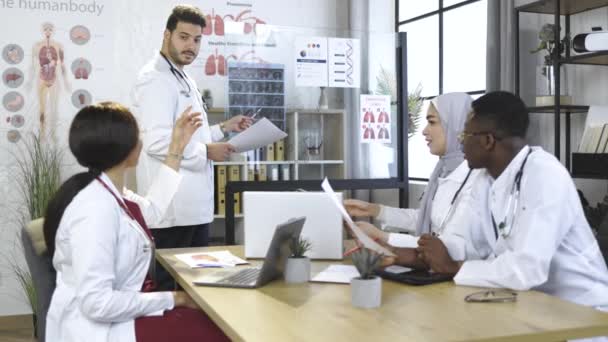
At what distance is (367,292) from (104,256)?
2.28 feet

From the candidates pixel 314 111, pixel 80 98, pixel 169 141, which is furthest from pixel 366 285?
pixel 80 98

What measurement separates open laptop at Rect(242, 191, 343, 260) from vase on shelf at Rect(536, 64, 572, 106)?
1.76 metres

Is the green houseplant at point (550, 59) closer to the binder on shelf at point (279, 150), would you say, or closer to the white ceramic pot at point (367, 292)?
the binder on shelf at point (279, 150)

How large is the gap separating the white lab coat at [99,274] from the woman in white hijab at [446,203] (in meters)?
0.83

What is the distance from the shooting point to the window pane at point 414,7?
5.18 meters

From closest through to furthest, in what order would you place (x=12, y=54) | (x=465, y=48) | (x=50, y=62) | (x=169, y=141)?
1. (x=169, y=141)
2. (x=12, y=54)
3. (x=50, y=62)
4. (x=465, y=48)

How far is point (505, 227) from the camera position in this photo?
80.0 inches

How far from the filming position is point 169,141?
3.03 m

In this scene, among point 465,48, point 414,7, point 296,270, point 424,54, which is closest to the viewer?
point 296,270

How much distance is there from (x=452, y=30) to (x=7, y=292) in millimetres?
3695

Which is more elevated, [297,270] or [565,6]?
[565,6]

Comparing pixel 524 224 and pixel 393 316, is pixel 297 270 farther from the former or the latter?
pixel 524 224

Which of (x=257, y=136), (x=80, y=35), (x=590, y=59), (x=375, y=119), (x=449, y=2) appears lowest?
(x=257, y=136)

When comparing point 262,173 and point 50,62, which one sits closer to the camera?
point 262,173
